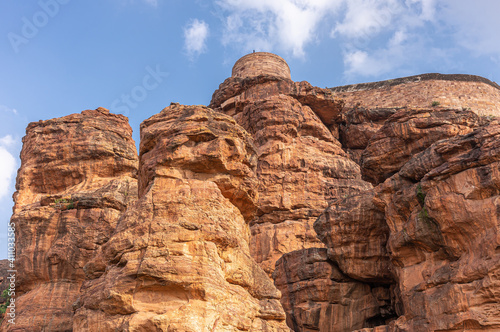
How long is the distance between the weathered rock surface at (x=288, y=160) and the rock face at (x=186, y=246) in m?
11.8

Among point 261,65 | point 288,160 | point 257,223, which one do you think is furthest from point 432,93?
point 257,223

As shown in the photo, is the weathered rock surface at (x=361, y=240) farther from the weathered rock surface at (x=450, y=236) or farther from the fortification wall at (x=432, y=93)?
the fortification wall at (x=432, y=93)

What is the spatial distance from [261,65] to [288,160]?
11.4 m

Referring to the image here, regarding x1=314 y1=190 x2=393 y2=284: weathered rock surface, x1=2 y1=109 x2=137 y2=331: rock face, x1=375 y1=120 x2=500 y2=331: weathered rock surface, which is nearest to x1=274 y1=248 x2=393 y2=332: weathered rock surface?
x1=314 y1=190 x2=393 y2=284: weathered rock surface

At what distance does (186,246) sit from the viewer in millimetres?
9438

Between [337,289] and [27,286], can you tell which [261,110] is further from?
[27,286]

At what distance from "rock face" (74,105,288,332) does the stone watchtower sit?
23.8 metres

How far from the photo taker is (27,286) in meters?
18.6

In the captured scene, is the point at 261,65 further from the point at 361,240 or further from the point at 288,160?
the point at 361,240

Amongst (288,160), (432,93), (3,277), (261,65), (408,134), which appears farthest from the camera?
(432,93)

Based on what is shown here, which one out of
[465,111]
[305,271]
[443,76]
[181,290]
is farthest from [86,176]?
[443,76]

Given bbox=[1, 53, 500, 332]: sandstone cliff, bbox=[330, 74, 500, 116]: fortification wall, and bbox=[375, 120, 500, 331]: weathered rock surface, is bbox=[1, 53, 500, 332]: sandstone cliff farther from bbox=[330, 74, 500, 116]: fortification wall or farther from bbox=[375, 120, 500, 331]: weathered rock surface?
bbox=[330, 74, 500, 116]: fortification wall

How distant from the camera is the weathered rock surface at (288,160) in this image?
24219 millimetres

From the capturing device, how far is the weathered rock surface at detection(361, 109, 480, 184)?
65.6ft
